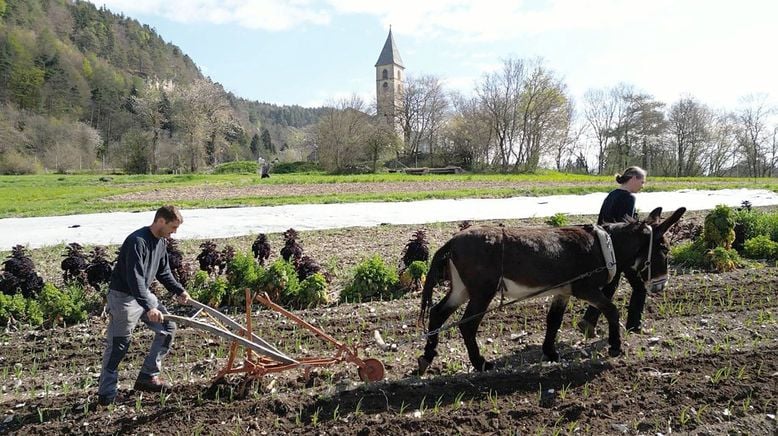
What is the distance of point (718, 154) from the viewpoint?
211 feet

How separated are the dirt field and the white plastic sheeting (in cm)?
714

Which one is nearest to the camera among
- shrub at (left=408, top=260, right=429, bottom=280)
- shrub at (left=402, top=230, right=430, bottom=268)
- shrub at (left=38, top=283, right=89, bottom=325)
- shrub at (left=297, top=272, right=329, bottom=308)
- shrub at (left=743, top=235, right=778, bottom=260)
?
shrub at (left=38, top=283, right=89, bottom=325)

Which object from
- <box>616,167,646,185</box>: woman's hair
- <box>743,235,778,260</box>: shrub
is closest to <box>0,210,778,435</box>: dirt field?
<box>616,167,646,185</box>: woman's hair

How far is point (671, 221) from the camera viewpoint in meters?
5.47

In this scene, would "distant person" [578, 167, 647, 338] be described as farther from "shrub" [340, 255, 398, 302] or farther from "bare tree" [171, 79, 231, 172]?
"bare tree" [171, 79, 231, 172]

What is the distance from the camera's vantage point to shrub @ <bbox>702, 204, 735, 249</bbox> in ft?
33.4

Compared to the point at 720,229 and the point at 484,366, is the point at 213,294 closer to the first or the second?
the point at 484,366

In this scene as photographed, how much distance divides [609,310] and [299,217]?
12234mm

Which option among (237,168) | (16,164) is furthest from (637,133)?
(16,164)

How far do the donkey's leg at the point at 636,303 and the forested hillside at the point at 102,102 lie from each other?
62.3 m

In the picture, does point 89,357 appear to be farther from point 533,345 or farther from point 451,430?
point 533,345

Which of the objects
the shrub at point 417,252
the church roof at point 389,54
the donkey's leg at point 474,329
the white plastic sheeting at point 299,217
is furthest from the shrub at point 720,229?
the church roof at point 389,54

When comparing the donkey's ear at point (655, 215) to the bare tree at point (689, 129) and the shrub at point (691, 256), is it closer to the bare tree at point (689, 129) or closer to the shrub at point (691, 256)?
the shrub at point (691, 256)

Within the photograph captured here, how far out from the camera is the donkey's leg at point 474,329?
5.08 meters
